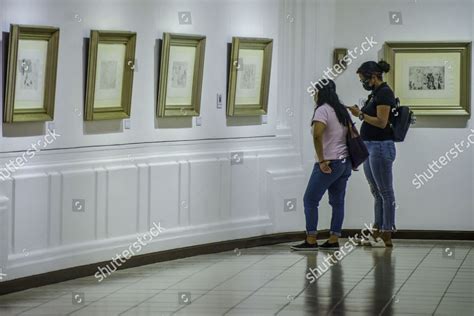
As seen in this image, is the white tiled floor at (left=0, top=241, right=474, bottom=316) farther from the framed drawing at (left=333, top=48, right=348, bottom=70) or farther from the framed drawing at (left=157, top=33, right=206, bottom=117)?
the framed drawing at (left=333, top=48, right=348, bottom=70)

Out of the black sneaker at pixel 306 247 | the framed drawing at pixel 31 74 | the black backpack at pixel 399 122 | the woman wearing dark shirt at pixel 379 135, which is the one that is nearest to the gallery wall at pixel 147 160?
the framed drawing at pixel 31 74

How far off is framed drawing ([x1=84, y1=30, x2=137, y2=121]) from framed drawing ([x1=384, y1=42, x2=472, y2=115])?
3.50m

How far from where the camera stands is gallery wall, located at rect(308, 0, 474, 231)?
12664mm

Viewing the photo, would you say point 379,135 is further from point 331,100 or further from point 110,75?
point 110,75

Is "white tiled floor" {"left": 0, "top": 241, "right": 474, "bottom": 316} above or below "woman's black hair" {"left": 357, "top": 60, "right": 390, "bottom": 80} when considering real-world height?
below

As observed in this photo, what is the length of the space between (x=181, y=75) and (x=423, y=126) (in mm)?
3076

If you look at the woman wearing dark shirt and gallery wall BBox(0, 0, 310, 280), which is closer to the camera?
gallery wall BBox(0, 0, 310, 280)

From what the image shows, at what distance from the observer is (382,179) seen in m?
11.7

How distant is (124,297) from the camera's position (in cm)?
898

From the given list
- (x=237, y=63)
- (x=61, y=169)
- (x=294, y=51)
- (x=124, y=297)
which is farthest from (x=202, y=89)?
(x=124, y=297)

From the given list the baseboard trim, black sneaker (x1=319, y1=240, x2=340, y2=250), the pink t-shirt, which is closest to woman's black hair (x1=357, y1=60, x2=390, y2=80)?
the pink t-shirt

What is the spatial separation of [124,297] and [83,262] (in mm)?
1126

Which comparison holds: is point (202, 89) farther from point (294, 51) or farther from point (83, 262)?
point (83, 262)

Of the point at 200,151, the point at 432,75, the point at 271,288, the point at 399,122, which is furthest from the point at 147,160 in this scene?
the point at 432,75
